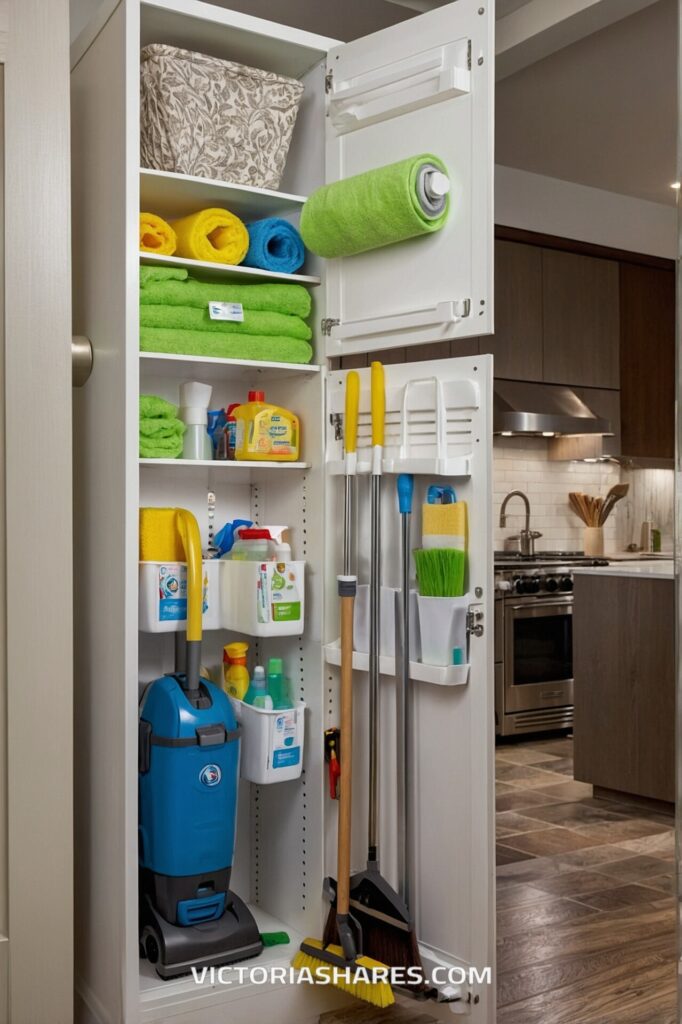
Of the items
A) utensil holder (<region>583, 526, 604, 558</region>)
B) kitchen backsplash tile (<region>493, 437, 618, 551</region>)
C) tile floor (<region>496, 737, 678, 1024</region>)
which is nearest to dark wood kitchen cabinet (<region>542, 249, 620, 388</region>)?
kitchen backsplash tile (<region>493, 437, 618, 551</region>)

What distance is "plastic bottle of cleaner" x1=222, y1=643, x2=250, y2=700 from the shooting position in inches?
100

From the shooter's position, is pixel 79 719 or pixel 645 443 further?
pixel 645 443

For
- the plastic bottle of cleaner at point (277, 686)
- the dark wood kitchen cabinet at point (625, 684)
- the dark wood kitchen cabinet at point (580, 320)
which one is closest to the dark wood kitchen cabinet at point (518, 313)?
the dark wood kitchen cabinet at point (580, 320)

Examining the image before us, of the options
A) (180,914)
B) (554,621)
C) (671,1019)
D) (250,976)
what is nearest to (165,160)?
(180,914)

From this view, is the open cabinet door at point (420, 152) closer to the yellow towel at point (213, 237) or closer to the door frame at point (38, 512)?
the yellow towel at point (213, 237)

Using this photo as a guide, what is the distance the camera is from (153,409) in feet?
7.65

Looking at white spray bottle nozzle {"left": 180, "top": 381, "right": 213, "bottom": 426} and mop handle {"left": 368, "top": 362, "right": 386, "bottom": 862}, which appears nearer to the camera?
mop handle {"left": 368, "top": 362, "right": 386, "bottom": 862}

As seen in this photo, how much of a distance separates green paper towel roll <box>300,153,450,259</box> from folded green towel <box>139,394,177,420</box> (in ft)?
1.65

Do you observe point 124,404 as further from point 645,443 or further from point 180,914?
point 645,443

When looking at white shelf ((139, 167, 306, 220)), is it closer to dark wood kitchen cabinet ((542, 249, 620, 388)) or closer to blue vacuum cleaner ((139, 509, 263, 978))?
blue vacuum cleaner ((139, 509, 263, 978))

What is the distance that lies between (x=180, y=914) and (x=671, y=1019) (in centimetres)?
115

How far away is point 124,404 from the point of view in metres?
2.20

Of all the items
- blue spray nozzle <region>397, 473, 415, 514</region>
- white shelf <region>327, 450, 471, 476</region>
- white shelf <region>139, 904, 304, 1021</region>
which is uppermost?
white shelf <region>327, 450, 471, 476</region>

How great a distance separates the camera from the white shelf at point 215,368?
7.77 feet
